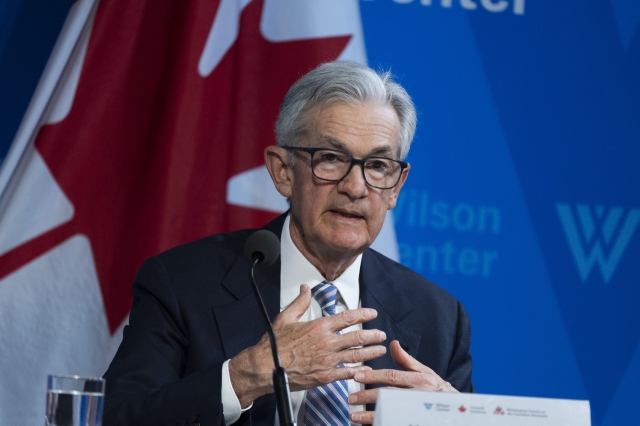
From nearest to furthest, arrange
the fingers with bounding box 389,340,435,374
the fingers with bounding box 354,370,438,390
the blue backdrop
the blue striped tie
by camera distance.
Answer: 1. the fingers with bounding box 354,370,438,390
2. the fingers with bounding box 389,340,435,374
3. the blue striped tie
4. the blue backdrop

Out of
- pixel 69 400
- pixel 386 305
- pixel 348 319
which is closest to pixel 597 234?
pixel 386 305

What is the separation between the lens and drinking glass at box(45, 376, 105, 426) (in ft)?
4.53

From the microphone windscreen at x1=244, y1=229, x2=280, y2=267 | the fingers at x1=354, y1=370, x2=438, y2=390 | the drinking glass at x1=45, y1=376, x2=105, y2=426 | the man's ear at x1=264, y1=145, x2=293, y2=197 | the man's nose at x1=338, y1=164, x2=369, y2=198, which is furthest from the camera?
the man's ear at x1=264, y1=145, x2=293, y2=197

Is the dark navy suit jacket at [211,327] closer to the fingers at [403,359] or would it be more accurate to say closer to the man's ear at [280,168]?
the man's ear at [280,168]

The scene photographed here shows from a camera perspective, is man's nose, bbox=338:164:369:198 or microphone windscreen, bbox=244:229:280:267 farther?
man's nose, bbox=338:164:369:198

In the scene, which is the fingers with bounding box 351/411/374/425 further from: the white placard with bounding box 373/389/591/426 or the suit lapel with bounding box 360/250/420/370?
the suit lapel with bounding box 360/250/420/370

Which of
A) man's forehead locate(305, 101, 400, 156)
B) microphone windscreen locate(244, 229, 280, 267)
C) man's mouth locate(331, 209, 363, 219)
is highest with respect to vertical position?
man's forehead locate(305, 101, 400, 156)

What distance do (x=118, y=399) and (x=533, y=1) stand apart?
2391 millimetres

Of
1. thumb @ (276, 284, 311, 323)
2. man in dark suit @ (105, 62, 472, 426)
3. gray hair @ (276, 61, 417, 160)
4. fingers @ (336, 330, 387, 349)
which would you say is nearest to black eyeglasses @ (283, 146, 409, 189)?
man in dark suit @ (105, 62, 472, 426)

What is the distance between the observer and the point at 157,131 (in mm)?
2998

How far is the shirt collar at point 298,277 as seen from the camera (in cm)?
237

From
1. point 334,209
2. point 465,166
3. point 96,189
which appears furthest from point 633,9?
point 96,189

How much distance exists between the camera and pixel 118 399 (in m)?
2.00

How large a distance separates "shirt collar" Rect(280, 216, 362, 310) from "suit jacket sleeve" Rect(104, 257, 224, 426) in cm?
33
